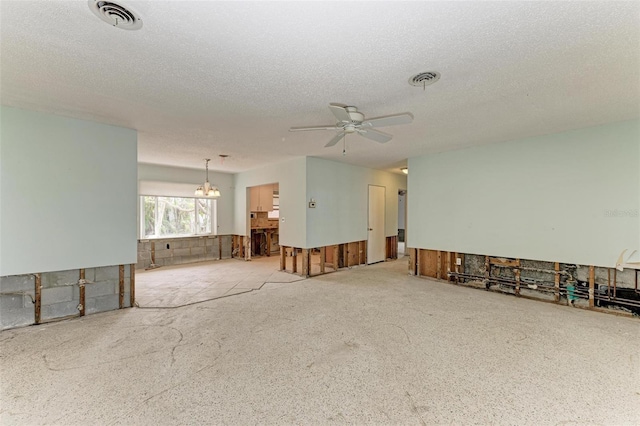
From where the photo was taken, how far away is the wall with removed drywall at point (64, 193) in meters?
3.33

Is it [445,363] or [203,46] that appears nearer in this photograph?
[203,46]

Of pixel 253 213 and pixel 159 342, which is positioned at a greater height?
pixel 253 213

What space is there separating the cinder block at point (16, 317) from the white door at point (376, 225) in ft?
20.9

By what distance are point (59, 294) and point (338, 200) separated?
203 inches

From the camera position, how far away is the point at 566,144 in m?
4.29

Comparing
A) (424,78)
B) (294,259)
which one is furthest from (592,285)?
(294,259)

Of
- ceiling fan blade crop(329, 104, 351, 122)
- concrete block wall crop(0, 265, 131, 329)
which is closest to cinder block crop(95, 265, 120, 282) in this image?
concrete block wall crop(0, 265, 131, 329)

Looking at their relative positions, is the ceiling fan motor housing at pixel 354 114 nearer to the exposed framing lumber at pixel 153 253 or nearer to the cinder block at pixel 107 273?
the cinder block at pixel 107 273

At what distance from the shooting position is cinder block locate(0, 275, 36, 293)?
3.33 metres

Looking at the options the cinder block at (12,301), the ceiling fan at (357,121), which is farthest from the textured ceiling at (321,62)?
the cinder block at (12,301)

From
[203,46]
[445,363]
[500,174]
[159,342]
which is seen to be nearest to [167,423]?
[159,342]

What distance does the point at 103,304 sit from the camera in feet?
13.0

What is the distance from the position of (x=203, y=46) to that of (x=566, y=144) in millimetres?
5219

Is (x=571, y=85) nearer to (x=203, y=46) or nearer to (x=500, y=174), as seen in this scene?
(x=500, y=174)
